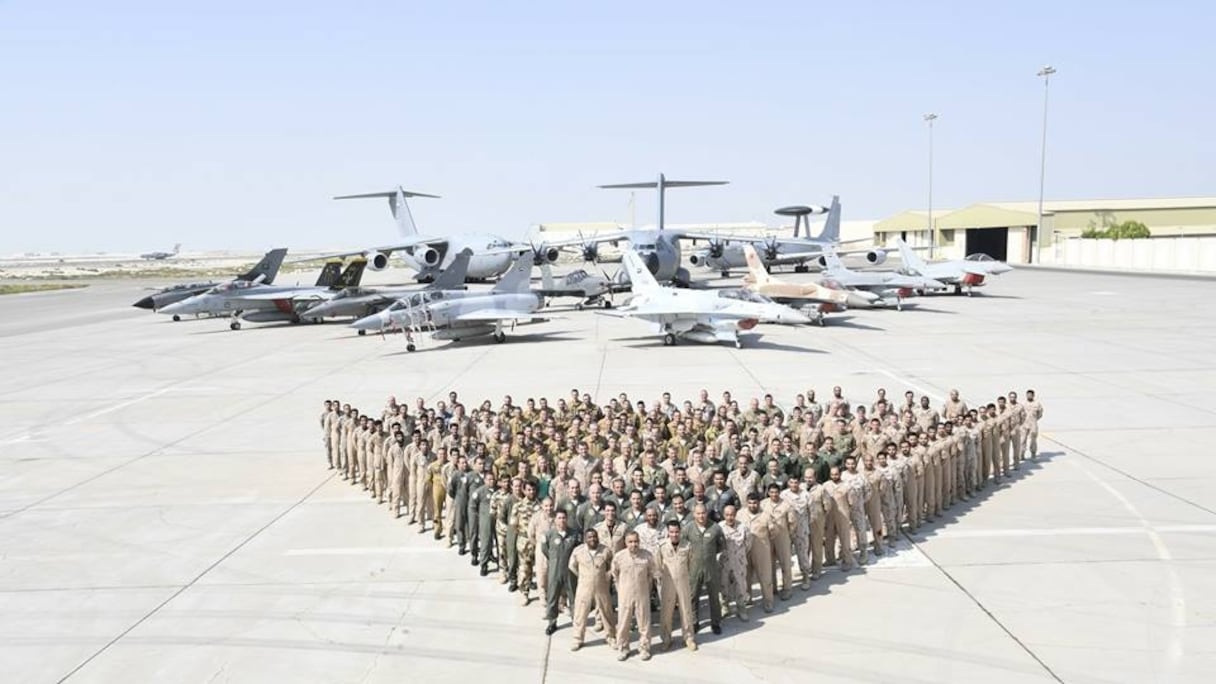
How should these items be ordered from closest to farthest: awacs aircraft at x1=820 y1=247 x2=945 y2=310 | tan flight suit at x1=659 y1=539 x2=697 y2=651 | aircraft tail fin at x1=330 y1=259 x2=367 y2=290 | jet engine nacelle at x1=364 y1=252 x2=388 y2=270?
1. tan flight suit at x1=659 y1=539 x2=697 y2=651
2. aircraft tail fin at x1=330 y1=259 x2=367 y2=290
3. awacs aircraft at x1=820 y1=247 x2=945 y2=310
4. jet engine nacelle at x1=364 y1=252 x2=388 y2=270

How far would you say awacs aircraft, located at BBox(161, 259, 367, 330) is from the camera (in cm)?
3522

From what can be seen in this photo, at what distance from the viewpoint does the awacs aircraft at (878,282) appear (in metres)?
36.2

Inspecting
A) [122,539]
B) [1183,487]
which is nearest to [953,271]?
[1183,487]

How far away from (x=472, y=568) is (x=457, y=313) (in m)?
19.2

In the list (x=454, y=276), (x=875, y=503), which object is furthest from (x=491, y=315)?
(x=875, y=503)

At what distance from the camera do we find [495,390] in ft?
64.9

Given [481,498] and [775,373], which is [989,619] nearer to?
[481,498]

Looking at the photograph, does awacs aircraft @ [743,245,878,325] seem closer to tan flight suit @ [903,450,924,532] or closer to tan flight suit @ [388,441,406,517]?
tan flight suit @ [903,450,924,532]

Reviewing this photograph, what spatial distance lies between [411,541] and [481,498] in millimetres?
1540

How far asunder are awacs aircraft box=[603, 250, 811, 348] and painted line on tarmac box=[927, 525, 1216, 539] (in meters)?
15.3

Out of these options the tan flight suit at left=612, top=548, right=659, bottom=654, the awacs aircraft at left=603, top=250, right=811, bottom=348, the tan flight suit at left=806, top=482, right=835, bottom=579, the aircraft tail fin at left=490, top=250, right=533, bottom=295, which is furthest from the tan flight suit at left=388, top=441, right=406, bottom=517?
the aircraft tail fin at left=490, top=250, right=533, bottom=295

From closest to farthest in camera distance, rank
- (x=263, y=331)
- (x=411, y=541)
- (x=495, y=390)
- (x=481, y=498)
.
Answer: (x=481, y=498) → (x=411, y=541) → (x=495, y=390) → (x=263, y=331)

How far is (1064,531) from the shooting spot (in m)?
9.85

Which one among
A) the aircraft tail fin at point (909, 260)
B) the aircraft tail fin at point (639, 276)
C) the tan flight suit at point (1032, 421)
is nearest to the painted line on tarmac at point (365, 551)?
the tan flight suit at point (1032, 421)
